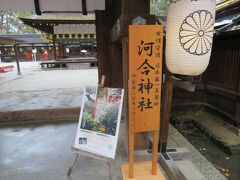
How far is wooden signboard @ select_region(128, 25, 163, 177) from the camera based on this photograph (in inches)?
87.7

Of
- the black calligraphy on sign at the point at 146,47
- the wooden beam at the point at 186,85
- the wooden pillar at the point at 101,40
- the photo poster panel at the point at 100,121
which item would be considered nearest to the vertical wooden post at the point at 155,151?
the photo poster panel at the point at 100,121

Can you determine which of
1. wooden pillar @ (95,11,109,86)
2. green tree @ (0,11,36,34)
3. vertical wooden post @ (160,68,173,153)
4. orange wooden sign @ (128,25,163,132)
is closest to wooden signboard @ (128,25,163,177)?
orange wooden sign @ (128,25,163,132)

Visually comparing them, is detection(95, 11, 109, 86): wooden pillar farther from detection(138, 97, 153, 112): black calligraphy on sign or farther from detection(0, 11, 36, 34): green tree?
detection(0, 11, 36, 34): green tree

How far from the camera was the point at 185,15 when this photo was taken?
2.00m

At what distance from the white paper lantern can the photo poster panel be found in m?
0.84

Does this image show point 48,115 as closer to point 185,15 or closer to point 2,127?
point 2,127

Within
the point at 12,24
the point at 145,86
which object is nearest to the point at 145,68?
the point at 145,86

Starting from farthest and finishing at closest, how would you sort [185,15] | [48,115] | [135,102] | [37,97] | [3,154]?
[37,97] → [48,115] → [3,154] → [135,102] → [185,15]

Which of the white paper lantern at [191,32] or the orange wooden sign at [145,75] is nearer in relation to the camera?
the white paper lantern at [191,32]

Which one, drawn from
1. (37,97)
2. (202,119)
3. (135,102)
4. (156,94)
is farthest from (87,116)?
(37,97)

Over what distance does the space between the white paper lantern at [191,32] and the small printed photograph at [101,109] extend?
87 cm

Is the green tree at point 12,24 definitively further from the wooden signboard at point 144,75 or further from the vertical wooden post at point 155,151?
the vertical wooden post at point 155,151

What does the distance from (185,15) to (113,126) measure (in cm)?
154

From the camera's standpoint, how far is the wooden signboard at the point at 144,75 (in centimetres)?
223
